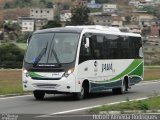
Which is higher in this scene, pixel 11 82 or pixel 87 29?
pixel 87 29

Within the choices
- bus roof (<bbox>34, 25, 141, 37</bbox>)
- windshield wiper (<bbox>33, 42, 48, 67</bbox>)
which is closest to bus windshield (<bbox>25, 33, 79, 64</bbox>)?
windshield wiper (<bbox>33, 42, 48, 67</bbox>)

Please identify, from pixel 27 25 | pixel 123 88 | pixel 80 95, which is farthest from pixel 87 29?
pixel 27 25

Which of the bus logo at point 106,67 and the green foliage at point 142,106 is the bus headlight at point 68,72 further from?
the green foliage at point 142,106

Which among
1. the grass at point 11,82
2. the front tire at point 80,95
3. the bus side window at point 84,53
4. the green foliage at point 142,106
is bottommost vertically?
the grass at point 11,82

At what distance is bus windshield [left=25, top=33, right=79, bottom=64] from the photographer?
22.6 metres

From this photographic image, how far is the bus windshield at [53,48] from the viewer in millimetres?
22578

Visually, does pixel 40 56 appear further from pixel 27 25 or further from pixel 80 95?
pixel 27 25

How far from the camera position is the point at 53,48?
2278 cm

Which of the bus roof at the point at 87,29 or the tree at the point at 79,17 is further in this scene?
the tree at the point at 79,17

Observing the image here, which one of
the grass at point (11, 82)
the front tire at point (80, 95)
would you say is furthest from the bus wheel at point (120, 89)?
the front tire at point (80, 95)

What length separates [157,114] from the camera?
54.0 ft

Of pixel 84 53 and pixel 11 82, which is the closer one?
pixel 84 53

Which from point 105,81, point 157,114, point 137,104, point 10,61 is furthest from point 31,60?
point 10,61

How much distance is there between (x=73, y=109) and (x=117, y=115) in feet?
10.2
